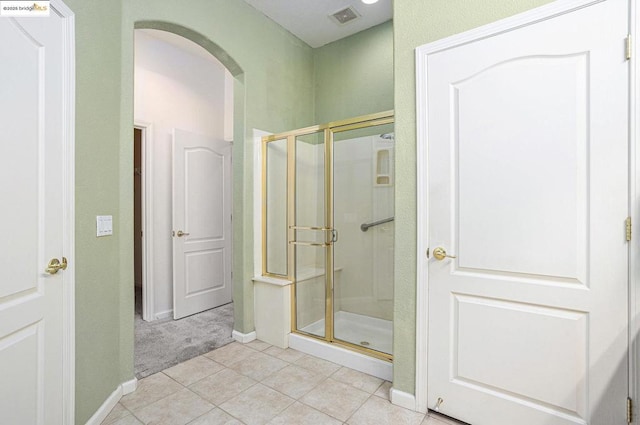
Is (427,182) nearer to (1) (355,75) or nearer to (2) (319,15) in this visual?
(1) (355,75)

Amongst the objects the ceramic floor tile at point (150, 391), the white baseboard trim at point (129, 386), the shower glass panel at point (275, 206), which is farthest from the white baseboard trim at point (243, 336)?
the white baseboard trim at point (129, 386)

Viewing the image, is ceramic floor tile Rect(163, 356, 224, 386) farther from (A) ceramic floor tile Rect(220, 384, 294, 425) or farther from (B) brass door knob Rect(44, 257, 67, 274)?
(B) brass door knob Rect(44, 257, 67, 274)

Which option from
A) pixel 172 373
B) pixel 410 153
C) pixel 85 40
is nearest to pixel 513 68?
pixel 410 153

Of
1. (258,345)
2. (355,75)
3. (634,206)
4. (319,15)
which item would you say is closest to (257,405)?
(258,345)

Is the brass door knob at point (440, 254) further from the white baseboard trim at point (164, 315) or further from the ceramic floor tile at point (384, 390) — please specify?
the white baseboard trim at point (164, 315)

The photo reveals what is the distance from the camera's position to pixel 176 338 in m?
2.86

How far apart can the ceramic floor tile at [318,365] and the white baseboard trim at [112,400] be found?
1.14 m

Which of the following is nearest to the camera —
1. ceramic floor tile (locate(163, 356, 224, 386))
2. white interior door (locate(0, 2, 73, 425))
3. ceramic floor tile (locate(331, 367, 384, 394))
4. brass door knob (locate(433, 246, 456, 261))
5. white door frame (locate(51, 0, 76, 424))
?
white interior door (locate(0, 2, 73, 425))

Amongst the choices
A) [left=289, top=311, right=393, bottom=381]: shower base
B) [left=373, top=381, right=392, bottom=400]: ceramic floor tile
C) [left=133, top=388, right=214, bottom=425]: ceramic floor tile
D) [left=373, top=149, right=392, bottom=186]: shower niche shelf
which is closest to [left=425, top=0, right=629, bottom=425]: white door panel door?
[left=373, top=381, right=392, bottom=400]: ceramic floor tile

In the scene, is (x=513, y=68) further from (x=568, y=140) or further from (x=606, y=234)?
(x=606, y=234)

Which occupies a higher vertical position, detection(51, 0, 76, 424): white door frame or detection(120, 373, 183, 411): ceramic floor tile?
detection(51, 0, 76, 424): white door frame

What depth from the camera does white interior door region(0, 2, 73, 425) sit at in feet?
3.73

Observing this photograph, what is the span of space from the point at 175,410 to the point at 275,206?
174 centimetres

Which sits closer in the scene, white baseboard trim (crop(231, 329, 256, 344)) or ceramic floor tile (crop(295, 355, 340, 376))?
ceramic floor tile (crop(295, 355, 340, 376))
